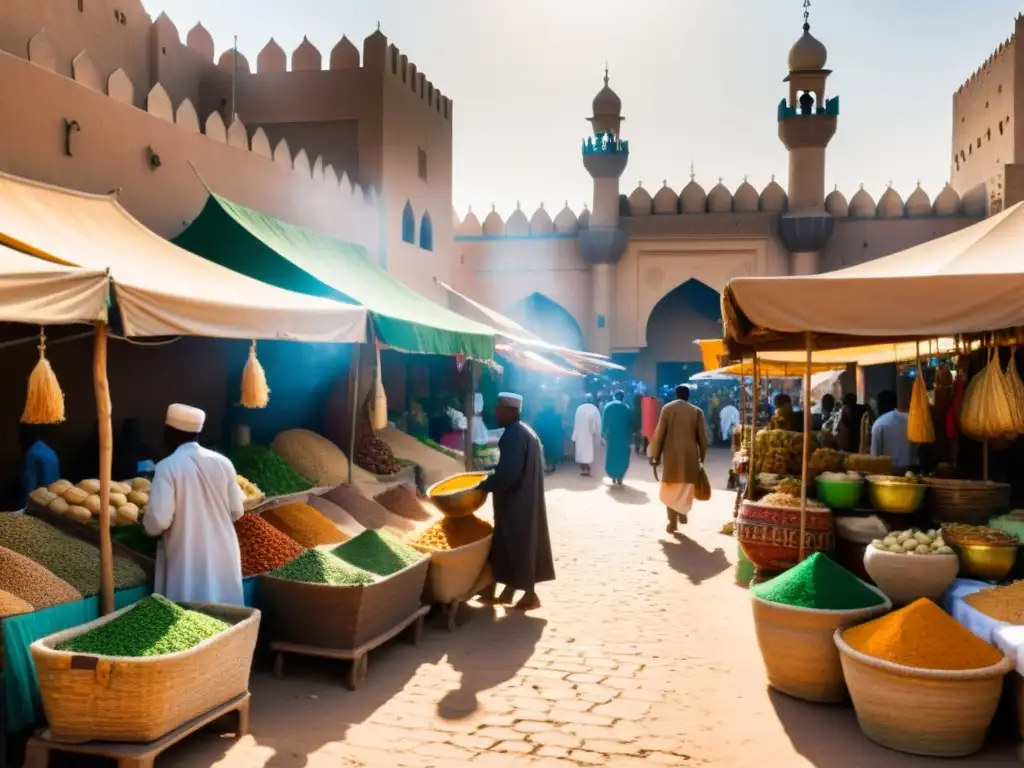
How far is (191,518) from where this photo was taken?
12.9ft

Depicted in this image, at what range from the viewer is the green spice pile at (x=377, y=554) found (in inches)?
180

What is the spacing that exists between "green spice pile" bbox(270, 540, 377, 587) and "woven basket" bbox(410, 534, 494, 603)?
0.74 meters

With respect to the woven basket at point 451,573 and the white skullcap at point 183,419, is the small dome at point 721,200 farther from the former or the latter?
the white skullcap at point 183,419

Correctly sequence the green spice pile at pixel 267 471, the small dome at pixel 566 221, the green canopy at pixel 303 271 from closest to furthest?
the green spice pile at pixel 267 471, the green canopy at pixel 303 271, the small dome at pixel 566 221

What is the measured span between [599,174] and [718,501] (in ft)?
32.9

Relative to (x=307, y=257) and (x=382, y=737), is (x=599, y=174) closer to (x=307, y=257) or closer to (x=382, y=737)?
(x=307, y=257)

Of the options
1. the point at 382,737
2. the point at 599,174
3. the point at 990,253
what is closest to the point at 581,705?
the point at 382,737

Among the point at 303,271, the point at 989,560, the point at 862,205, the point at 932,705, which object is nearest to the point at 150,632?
the point at 932,705

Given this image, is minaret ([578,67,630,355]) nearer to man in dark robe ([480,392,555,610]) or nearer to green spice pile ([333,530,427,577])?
man in dark robe ([480,392,555,610])

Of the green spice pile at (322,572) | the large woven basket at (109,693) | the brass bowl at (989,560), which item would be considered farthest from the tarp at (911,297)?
the large woven basket at (109,693)

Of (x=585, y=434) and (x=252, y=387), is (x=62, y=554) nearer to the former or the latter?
(x=252, y=387)

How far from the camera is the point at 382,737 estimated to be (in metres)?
3.54

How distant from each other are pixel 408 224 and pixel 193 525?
9.26 m

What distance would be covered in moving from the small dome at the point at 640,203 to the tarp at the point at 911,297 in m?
14.5
